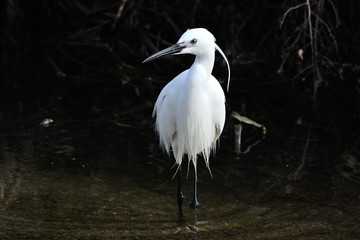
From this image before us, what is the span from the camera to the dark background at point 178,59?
6.62 m

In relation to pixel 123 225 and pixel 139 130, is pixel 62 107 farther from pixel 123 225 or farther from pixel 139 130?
pixel 123 225

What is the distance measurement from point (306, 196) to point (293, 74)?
3.34m

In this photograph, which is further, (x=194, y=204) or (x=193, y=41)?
(x=194, y=204)

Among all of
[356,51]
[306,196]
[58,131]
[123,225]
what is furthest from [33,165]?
[356,51]

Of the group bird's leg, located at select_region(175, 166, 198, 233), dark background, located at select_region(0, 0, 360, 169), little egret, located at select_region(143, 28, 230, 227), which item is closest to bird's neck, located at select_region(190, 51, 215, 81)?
little egret, located at select_region(143, 28, 230, 227)

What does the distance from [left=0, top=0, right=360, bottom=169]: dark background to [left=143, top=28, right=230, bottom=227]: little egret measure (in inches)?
49.8

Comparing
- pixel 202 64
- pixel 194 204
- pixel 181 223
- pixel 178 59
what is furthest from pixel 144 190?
pixel 178 59

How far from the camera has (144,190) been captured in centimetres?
478

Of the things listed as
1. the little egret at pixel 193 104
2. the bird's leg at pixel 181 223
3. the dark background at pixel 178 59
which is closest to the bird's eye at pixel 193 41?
the little egret at pixel 193 104

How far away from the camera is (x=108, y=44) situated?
8.95 m

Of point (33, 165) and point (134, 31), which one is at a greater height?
point (134, 31)

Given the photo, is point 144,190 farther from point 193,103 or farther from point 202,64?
point 202,64

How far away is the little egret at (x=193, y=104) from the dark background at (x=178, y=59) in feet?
4.15

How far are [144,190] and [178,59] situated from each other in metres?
3.92
